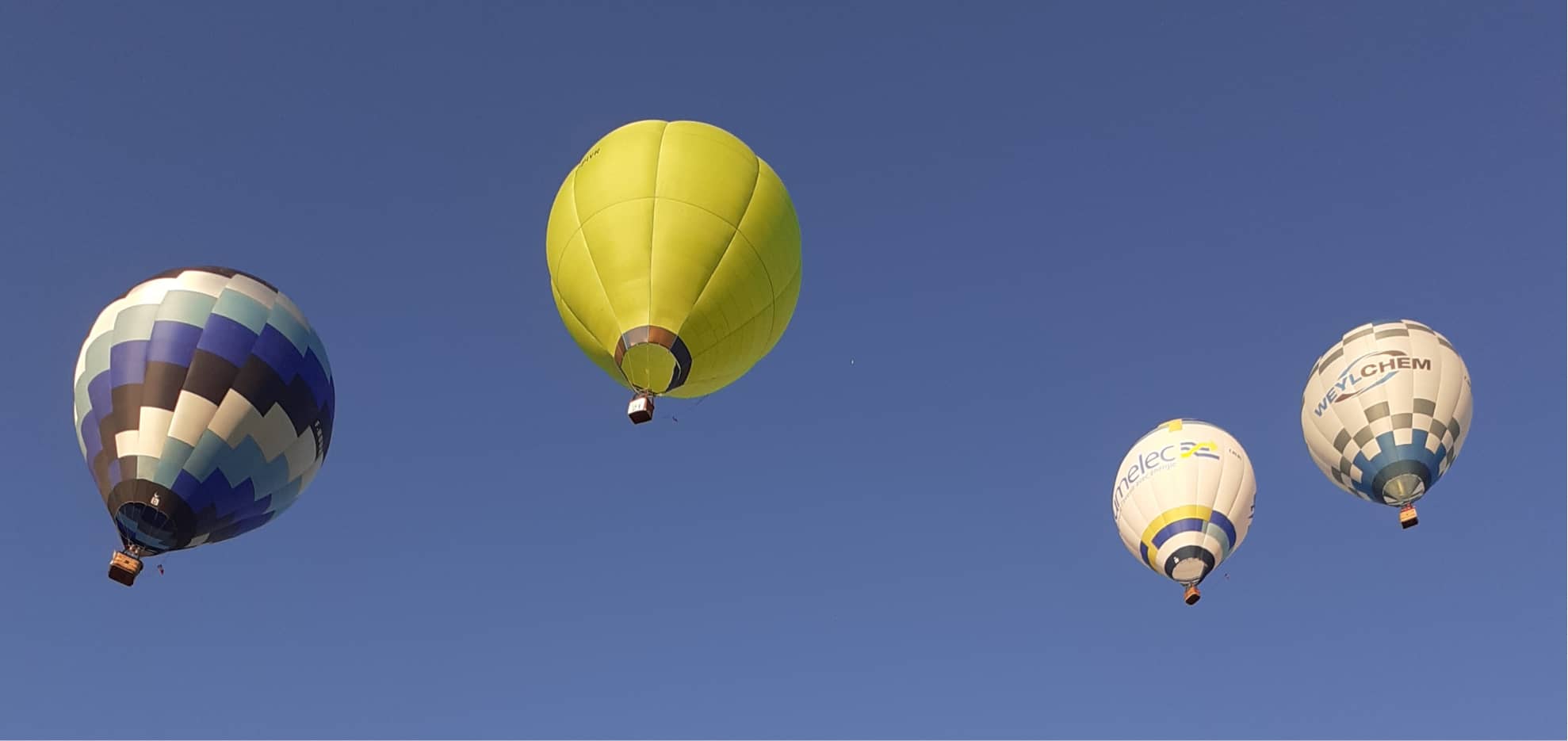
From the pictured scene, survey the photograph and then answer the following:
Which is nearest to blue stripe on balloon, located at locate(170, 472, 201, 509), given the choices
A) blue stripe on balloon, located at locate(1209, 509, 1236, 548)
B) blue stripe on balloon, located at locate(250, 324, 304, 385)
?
blue stripe on balloon, located at locate(250, 324, 304, 385)

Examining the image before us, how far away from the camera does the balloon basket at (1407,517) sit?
24984 millimetres

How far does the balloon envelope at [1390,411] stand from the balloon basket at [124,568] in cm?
1783

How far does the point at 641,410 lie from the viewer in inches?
720

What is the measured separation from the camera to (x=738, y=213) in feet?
61.0

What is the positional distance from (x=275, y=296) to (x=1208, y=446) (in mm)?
14791

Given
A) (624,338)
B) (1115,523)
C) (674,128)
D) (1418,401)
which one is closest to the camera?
(624,338)

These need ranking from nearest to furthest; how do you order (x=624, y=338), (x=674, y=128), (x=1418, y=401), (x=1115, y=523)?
(x=624, y=338) < (x=674, y=128) < (x=1418, y=401) < (x=1115, y=523)

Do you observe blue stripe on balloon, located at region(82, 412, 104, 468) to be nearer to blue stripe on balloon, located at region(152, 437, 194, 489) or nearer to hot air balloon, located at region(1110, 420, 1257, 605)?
blue stripe on balloon, located at region(152, 437, 194, 489)

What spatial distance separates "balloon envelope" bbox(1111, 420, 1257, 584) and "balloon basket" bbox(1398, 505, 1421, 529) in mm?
2281

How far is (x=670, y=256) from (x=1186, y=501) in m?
11.2

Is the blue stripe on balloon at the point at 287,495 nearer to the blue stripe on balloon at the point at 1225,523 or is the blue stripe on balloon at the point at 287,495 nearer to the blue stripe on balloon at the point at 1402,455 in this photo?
the blue stripe on balloon at the point at 1225,523

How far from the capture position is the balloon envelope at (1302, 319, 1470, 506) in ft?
80.9

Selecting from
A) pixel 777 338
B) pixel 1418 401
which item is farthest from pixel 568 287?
pixel 1418 401

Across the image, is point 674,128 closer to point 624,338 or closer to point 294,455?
point 624,338
